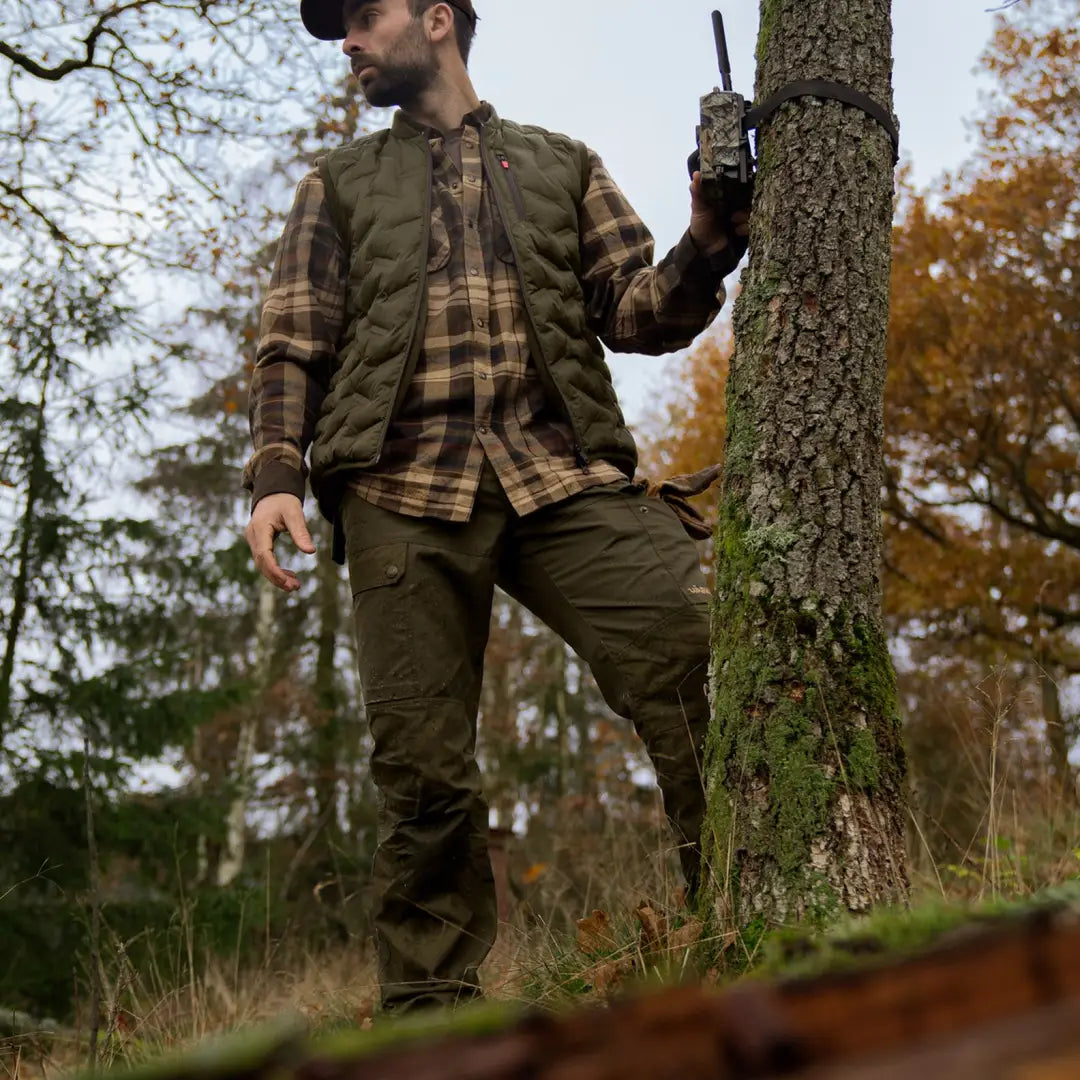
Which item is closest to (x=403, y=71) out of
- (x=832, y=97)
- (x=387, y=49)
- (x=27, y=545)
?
(x=387, y=49)

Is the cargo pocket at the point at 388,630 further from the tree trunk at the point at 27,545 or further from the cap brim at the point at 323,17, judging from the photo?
the tree trunk at the point at 27,545

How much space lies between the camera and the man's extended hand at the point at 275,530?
295cm

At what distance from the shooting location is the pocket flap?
2990 millimetres

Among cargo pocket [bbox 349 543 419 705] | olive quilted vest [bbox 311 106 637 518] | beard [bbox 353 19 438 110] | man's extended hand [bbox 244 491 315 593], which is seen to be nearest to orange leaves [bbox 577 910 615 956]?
cargo pocket [bbox 349 543 419 705]

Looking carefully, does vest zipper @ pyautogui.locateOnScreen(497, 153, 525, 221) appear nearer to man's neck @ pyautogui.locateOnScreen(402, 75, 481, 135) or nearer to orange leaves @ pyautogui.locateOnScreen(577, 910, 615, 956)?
man's neck @ pyautogui.locateOnScreen(402, 75, 481, 135)

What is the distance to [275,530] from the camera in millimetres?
3129

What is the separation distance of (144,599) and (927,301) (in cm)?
1069

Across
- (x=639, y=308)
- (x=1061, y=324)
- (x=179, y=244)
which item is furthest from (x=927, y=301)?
(x=639, y=308)

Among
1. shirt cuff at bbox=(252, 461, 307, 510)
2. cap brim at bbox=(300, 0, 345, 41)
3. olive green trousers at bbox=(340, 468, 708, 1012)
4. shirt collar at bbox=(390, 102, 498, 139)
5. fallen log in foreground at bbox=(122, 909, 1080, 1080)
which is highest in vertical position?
cap brim at bbox=(300, 0, 345, 41)

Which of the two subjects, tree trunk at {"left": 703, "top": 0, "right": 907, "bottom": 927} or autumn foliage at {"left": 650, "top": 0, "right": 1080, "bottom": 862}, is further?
autumn foliage at {"left": 650, "top": 0, "right": 1080, "bottom": 862}

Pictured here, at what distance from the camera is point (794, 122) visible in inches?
102

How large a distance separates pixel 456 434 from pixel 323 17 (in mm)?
1503

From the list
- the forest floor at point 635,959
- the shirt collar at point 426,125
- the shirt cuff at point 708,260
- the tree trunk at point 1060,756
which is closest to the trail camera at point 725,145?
the shirt cuff at point 708,260

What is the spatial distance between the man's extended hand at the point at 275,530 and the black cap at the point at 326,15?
1.56 meters
